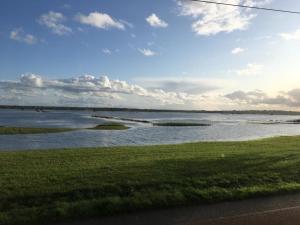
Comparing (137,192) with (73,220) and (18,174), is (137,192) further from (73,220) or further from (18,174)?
(18,174)

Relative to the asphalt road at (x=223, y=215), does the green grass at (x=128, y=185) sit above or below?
above

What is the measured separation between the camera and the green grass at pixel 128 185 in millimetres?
7965

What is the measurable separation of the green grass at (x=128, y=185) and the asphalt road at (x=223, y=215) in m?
0.41

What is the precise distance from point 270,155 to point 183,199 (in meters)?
9.18

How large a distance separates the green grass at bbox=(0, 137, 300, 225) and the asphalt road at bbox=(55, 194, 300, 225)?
0.41m

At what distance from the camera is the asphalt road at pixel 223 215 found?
24.0 feet

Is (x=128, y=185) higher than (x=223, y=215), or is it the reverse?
(x=128, y=185)

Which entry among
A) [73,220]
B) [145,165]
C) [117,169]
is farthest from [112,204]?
[145,165]

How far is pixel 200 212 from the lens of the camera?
8.05m

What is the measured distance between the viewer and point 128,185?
1005 cm

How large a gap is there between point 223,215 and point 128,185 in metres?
3.03

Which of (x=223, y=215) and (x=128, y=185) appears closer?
(x=223, y=215)

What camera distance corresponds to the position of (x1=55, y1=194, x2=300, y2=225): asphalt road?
732cm

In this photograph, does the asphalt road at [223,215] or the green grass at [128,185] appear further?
the green grass at [128,185]
